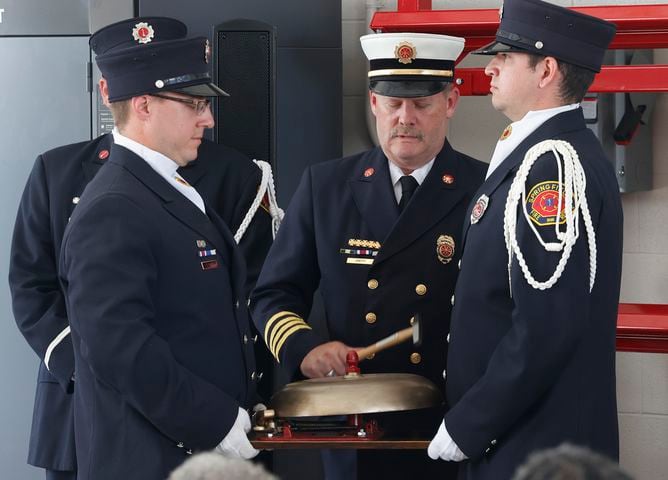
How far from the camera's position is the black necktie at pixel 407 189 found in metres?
2.83

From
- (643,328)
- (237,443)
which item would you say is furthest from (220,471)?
(643,328)

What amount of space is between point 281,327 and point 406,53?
73 centimetres

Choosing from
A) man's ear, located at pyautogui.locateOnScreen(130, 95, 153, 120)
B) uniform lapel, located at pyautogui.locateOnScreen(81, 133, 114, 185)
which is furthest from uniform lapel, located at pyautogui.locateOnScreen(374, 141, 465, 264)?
uniform lapel, located at pyautogui.locateOnScreen(81, 133, 114, 185)

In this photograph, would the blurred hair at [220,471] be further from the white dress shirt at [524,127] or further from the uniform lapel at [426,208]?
the uniform lapel at [426,208]

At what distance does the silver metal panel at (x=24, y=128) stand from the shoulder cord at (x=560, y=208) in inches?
69.8

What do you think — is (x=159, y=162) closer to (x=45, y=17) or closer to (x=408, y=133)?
(x=408, y=133)

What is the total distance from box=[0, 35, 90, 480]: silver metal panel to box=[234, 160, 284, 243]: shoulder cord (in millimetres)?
678

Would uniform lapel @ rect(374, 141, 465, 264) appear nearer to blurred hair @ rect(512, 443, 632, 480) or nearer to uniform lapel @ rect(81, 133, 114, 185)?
uniform lapel @ rect(81, 133, 114, 185)

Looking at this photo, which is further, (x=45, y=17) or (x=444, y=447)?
(x=45, y=17)

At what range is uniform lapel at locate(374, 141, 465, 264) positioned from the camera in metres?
2.74

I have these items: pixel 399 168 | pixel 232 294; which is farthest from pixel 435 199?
pixel 232 294

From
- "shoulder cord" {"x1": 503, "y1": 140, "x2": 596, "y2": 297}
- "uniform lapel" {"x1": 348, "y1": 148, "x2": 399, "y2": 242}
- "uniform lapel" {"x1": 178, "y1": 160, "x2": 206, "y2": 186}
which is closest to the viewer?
"shoulder cord" {"x1": 503, "y1": 140, "x2": 596, "y2": 297}

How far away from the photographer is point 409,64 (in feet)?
9.33

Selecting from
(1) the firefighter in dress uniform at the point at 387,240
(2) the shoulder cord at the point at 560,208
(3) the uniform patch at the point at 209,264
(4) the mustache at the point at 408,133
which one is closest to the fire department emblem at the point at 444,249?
(1) the firefighter in dress uniform at the point at 387,240
